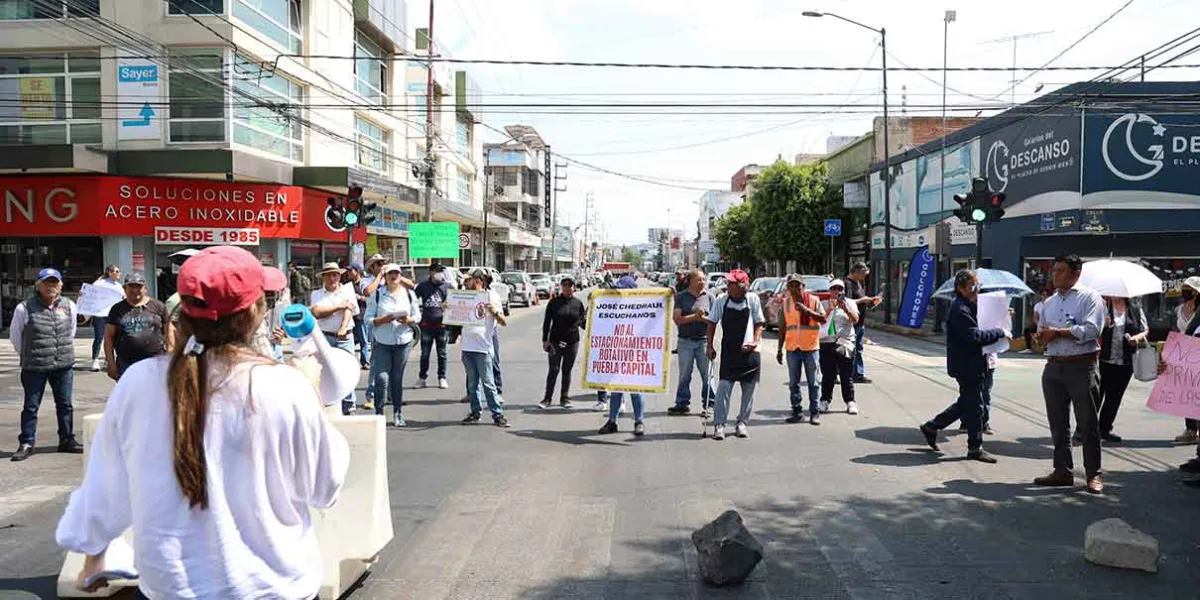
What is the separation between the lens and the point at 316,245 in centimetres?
2825

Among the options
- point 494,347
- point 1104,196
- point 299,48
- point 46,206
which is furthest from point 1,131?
point 1104,196

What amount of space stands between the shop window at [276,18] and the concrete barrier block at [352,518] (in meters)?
21.3

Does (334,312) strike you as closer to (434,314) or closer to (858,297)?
(434,314)

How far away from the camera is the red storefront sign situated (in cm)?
2172

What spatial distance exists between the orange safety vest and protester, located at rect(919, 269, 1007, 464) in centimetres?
204

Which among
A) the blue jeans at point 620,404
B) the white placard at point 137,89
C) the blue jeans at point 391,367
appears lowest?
the blue jeans at point 620,404

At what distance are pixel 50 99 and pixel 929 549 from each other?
82.5 feet

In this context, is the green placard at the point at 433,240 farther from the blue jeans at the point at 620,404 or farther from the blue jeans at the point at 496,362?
the blue jeans at the point at 620,404

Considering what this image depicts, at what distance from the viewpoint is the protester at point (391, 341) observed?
9469 mm

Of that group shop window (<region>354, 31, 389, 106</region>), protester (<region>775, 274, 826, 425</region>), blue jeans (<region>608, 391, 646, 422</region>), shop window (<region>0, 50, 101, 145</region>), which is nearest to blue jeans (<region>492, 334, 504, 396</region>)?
blue jeans (<region>608, 391, 646, 422</region>)

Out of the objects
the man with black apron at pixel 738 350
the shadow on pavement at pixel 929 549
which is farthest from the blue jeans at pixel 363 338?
the shadow on pavement at pixel 929 549

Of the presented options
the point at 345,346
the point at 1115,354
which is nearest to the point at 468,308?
the point at 345,346

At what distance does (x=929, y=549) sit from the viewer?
547 centimetres

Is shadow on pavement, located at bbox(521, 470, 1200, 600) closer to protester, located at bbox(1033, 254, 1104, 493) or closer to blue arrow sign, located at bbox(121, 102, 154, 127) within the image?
protester, located at bbox(1033, 254, 1104, 493)
